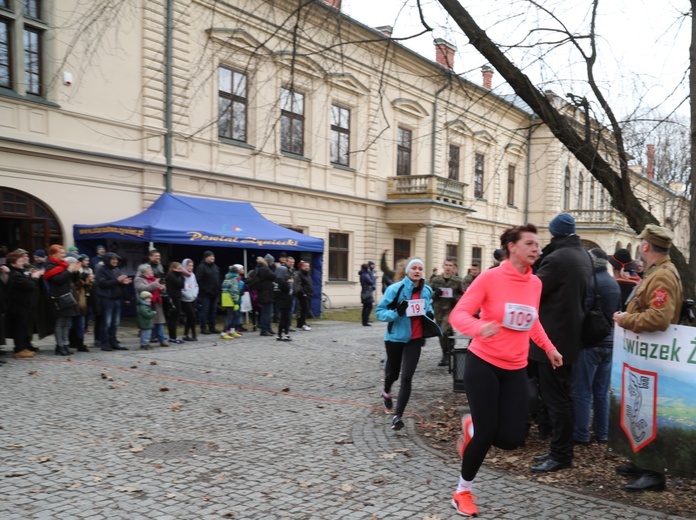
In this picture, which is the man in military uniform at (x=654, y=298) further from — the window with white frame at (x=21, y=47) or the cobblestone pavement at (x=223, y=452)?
the window with white frame at (x=21, y=47)

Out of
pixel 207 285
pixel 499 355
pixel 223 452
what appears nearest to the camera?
pixel 499 355

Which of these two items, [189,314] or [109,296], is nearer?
[109,296]

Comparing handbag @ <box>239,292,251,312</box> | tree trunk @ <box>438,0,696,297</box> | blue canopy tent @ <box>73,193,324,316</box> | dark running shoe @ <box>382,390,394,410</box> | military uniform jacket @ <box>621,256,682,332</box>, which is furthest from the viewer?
handbag @ <box>239,292,251,312</box>

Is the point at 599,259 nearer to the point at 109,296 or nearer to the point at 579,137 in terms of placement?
the point at 579,137

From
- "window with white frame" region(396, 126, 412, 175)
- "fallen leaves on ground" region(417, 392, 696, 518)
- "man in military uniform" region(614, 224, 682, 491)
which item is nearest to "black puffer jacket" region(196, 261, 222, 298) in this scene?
"fallen leaves on ground" region(417, 392, 696, 518)

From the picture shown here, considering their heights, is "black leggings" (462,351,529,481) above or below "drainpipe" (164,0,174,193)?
below

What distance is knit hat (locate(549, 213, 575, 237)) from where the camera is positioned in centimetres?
518

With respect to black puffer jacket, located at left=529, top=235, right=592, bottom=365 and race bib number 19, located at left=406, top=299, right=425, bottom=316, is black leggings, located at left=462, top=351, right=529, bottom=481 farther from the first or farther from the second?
race bib number 19, located at left=406, top=299, right=425, bottom=316

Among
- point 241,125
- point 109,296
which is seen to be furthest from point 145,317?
point 241,125

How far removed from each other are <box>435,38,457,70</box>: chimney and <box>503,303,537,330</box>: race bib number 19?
3865 mm

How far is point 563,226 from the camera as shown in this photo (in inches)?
204

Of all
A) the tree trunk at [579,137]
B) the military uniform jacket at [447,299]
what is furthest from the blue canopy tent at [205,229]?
the tree trunk at [579,137]

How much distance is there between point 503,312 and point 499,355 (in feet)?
0.95

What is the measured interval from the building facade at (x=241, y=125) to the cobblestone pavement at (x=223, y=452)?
3252 mm
